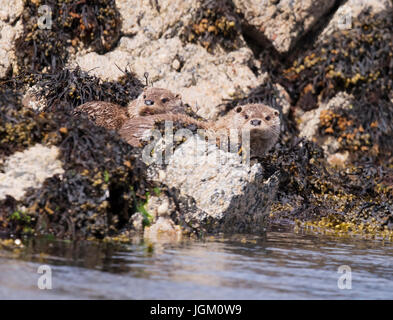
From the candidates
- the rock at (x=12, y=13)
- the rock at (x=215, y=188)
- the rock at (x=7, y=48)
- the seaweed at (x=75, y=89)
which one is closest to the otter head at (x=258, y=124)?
the rock at (x=215, y=188)

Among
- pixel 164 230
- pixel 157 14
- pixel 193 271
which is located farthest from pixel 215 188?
pixel 157 14

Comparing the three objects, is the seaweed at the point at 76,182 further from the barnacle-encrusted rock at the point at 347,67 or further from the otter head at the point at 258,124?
the barnacle-encrusted rock at the point at 347,67

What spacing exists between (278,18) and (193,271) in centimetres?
666

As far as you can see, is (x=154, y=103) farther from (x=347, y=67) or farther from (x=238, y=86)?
(x=347, y=67)

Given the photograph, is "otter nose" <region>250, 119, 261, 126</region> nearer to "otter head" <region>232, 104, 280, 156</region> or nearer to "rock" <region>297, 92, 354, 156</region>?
"otter head" <region>232, 104, 280, 156</region>

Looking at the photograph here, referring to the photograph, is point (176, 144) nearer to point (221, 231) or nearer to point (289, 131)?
point (221, 231)

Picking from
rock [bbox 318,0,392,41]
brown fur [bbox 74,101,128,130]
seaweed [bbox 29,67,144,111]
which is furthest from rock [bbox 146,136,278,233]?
rock [bbox 318,0,392,41]

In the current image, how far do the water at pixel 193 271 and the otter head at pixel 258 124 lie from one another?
1.88 metres

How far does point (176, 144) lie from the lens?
616cm

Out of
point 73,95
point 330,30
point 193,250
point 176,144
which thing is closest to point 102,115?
point 73,95

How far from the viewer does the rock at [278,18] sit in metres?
10.0

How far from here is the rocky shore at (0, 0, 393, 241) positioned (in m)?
5.79

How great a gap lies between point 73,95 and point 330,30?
412 centimetres
